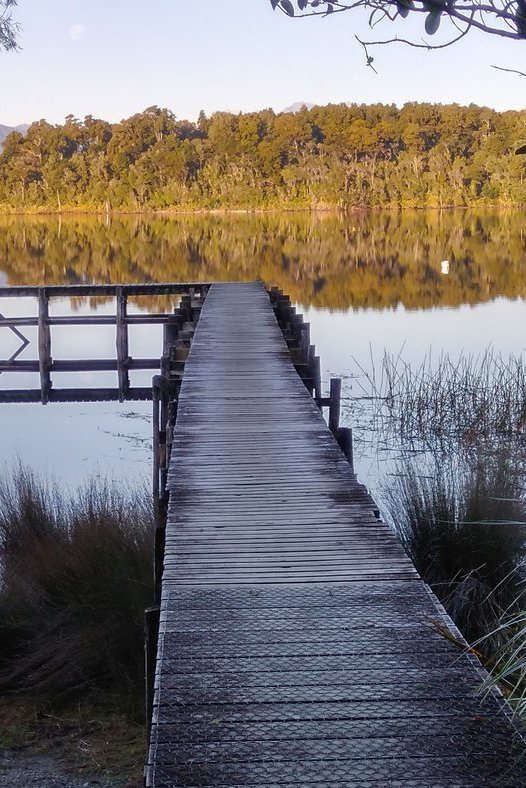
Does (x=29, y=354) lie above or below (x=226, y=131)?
below

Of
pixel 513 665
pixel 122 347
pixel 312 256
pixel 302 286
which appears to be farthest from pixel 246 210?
pixel 513 665

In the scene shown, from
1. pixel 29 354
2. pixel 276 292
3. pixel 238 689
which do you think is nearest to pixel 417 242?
pixel 29 354

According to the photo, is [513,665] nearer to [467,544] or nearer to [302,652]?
[302,652]

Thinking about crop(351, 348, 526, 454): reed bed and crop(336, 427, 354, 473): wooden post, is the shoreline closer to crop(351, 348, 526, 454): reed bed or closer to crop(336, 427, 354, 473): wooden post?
crop(351, 348, 526, 454): reed bed

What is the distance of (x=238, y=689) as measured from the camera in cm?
315

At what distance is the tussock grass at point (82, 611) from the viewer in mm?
5309

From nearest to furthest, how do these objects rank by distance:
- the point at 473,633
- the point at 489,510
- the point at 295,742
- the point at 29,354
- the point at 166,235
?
the point at 295,742
the point at 473,633
the point at 489,510
the point at 29,354
the point at 166,235

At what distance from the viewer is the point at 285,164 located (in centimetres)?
7438

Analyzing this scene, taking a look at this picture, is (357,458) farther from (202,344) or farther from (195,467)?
(195,467)

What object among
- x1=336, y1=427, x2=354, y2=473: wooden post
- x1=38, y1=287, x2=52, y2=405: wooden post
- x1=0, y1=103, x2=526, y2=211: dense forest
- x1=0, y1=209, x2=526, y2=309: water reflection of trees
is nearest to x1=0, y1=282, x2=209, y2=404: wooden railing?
x1=38, y1=287, x2=52, y2=405: wooden post

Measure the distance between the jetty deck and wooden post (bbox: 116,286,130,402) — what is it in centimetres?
911

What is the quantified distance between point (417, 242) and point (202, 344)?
3084cm

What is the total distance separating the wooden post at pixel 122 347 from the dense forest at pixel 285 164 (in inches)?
2177

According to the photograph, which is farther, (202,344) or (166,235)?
(166,235)
